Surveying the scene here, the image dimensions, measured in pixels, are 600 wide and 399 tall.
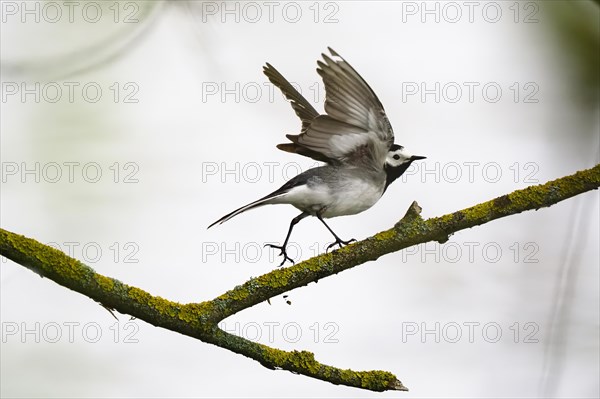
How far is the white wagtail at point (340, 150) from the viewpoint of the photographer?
3627 millimetres

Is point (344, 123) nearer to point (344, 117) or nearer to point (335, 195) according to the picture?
point (344, 117)

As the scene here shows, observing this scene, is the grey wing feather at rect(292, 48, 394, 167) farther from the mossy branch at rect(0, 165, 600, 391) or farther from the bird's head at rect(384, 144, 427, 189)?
the mossy branch at rect(0, 165, 600, 391)

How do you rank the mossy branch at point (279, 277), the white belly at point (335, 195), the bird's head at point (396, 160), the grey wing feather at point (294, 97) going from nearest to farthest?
the mossy branch at point (279, 277), the white belly at point (335, 195), the grey wing feather at point (294, 97), the bird's head at point (396, 160)

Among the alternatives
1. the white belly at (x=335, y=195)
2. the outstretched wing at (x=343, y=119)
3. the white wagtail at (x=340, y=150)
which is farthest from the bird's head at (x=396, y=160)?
the outstretched wing at (x=343, y=119)

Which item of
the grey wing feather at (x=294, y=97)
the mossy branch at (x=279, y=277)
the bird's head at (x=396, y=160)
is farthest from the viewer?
the bird's head at (x=396, y=160)

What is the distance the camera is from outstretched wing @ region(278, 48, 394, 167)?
11.8 feet

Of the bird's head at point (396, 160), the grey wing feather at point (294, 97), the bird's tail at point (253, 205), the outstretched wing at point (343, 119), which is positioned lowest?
the bird's tail at point (253, 205)

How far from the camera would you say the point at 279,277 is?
9.34 feet

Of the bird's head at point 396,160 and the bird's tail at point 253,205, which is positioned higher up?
the bird's head at point 396,160

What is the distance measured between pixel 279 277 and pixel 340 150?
1.20 m

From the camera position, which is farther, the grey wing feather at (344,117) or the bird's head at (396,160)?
the bird's head at (396,160)

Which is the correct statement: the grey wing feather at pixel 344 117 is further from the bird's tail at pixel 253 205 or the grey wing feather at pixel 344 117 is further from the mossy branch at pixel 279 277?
the mossy branch at pixel 279 277

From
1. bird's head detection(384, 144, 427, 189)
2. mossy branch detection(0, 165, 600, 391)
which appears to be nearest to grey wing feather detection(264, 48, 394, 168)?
bird's head detection(384, 144, 427, 189)

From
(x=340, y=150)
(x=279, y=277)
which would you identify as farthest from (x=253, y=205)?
(x=279, y=277)
